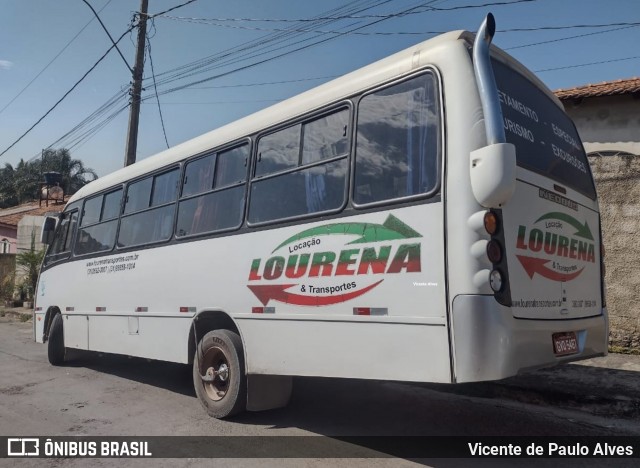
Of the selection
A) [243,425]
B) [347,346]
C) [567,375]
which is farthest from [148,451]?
[567,375]

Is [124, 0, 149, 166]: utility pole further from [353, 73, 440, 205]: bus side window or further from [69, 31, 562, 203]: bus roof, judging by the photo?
[353, 73, 440, 205]: bus side window

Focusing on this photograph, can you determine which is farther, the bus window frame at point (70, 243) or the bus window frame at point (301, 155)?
the bus window frame at point (70, 243)

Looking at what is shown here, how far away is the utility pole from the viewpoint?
47.8 feet

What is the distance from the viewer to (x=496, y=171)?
3449mm

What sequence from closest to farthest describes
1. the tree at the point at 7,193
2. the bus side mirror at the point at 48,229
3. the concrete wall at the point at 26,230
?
1. the bus side mirror at the point at 48,229
2. the concrete wall at the point at 26,230
3. the tree at the point at 7,193

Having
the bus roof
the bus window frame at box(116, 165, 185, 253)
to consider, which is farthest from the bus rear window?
the bus window frame at box(116, 165, 185, 253)

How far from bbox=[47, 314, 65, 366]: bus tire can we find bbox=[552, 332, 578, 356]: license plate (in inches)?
313

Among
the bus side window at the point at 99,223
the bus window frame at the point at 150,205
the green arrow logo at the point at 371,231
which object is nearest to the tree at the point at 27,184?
the bus side window at the point at 99,223

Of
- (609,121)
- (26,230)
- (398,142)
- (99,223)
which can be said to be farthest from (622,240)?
(26,230)

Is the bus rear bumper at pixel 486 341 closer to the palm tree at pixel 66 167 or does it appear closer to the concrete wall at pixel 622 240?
the concrete wall at pixel 622 240

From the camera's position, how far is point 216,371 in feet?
18.5

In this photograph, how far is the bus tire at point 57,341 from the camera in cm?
906

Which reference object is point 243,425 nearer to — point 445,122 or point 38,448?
point 38,448

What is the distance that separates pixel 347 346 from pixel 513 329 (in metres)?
1.25
